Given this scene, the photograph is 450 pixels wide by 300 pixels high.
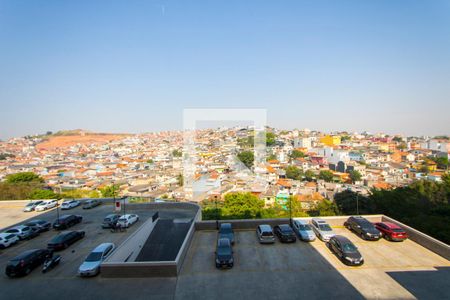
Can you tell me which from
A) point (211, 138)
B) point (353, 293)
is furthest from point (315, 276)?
point (211, 138)

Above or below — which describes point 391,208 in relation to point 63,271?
below

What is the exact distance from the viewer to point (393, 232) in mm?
11328

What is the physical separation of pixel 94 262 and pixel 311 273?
766 cm

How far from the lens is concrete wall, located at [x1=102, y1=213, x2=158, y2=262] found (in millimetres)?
10008

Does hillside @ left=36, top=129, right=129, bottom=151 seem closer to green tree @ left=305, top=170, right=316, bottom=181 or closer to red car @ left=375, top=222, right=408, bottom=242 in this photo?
green tree @ left=305, top=170, right=316, bottom=181

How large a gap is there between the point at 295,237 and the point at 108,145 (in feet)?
447

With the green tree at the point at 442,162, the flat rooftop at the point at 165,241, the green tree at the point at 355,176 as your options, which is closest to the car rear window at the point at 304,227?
the flat rooftop at the point at 165,241

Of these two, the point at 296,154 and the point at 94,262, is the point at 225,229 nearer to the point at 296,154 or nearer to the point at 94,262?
the point at 94,262

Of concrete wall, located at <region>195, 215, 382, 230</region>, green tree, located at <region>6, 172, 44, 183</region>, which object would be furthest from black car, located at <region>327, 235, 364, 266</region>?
green tree, located at <region>6, 172, 44, 183</region>

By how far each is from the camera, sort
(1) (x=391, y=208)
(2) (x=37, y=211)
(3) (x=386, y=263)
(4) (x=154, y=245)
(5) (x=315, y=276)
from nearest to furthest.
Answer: (5) (x=315, y=276) < (3) (x=386, y=263) < (4) (x=154, y=245) < (2) (x=37, y=211) < (1) (x=391, y=208)

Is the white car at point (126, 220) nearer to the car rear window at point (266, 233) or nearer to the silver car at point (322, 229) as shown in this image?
the car rear window at point (266, 233)

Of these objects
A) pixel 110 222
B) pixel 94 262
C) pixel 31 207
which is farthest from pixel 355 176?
pixel 94 262

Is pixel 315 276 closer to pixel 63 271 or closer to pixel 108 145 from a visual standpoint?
pixel 63 271

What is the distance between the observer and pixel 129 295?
25.8 ft
